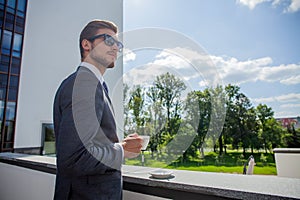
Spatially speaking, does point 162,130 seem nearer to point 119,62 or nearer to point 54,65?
point 119,62

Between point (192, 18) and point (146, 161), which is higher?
point (192, 18)

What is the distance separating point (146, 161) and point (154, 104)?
0.36 metres

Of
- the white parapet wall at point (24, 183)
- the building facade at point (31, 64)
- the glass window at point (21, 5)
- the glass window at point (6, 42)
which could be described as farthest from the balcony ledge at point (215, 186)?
the glass window at point (21, 5)

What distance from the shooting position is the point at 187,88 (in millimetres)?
1103

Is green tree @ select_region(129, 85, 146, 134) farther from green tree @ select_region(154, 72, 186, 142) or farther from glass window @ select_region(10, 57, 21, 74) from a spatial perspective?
glass window @ select_region(10, 57, 21, 74)

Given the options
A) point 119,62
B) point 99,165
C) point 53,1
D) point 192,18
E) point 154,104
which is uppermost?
point 53,1

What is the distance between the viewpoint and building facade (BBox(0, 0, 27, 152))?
5.71 meters

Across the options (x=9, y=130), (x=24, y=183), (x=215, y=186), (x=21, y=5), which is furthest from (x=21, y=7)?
(x=215, y=186)

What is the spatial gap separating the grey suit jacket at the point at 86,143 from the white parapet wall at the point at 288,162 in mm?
2541

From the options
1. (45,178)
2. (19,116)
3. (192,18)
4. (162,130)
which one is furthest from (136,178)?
(19,116)

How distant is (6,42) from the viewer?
6008 millimetres

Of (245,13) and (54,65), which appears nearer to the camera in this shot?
(54,65)

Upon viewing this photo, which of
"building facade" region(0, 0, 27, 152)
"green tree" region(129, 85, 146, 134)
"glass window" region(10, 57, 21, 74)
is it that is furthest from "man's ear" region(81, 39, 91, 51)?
"glass window" region(10, 57, 21, 74)

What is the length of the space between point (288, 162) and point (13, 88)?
283 inches
